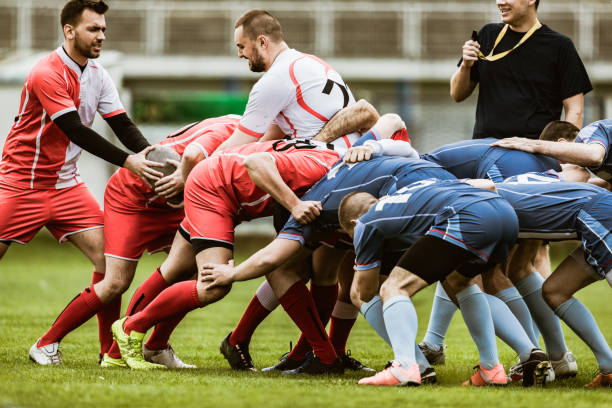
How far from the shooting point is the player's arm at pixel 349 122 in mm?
6406

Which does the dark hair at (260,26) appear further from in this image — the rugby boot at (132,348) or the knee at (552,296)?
the knee at (552,296)

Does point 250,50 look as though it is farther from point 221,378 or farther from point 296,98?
point 221,378

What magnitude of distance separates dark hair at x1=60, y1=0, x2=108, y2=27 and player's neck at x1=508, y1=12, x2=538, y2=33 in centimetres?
286

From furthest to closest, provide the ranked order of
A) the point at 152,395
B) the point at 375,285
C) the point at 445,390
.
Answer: the point at 375,285, the point at 445,390, the point at 152,395

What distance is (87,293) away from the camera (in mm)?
6531

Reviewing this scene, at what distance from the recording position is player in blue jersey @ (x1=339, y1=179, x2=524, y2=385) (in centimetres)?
504

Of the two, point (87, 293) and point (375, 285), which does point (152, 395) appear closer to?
point (375, 285)

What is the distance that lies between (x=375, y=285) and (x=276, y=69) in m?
1.79

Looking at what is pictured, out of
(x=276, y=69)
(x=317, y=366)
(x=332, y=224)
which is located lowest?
(x=317, y=366)

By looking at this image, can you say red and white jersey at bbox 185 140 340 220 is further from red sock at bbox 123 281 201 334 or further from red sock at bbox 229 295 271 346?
red sock at bbox 229 295 271 346

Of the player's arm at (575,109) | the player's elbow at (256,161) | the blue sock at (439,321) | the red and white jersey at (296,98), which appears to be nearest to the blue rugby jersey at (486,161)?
the player's arm at (575,109)

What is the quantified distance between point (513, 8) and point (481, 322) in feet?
7.75

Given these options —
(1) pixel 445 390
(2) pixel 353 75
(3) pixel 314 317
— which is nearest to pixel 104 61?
(2) pixel 353 75

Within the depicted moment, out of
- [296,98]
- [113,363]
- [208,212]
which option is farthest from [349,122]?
[113,363]
